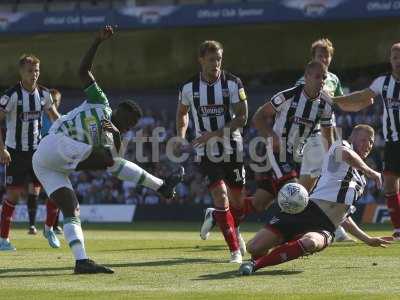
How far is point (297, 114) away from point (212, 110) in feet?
3.92

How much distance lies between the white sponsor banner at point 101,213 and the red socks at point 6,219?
33.9 ft

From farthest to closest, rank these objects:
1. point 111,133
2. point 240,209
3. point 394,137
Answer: point 394,137 < point 240,209 < point 111,133

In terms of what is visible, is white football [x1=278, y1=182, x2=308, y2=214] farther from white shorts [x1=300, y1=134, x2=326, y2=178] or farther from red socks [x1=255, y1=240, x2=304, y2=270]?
white shorts [x1=300, y1=134, x2=326, y2=178]

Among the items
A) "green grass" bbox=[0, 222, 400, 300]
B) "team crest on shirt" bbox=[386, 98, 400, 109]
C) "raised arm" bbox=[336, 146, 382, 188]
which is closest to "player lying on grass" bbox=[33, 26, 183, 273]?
"green grass" bbox=[0, 222, 400, 300]

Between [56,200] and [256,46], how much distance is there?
20.2 meters

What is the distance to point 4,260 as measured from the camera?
11.5 meters

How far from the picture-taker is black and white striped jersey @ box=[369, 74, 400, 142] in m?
12.9

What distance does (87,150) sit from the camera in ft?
31.5

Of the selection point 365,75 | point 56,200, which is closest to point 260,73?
point 365,75

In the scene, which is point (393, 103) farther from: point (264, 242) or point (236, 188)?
point (264, 242)

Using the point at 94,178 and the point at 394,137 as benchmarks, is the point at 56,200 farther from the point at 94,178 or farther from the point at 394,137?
the point at 94,178

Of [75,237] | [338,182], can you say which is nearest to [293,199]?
[338,182]

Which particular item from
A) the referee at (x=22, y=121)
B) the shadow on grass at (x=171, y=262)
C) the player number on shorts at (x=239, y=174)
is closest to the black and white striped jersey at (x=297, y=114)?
the player number on shorts at (x=239, y=174)

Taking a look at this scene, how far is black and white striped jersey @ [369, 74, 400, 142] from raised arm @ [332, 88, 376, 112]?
1.29 feet
